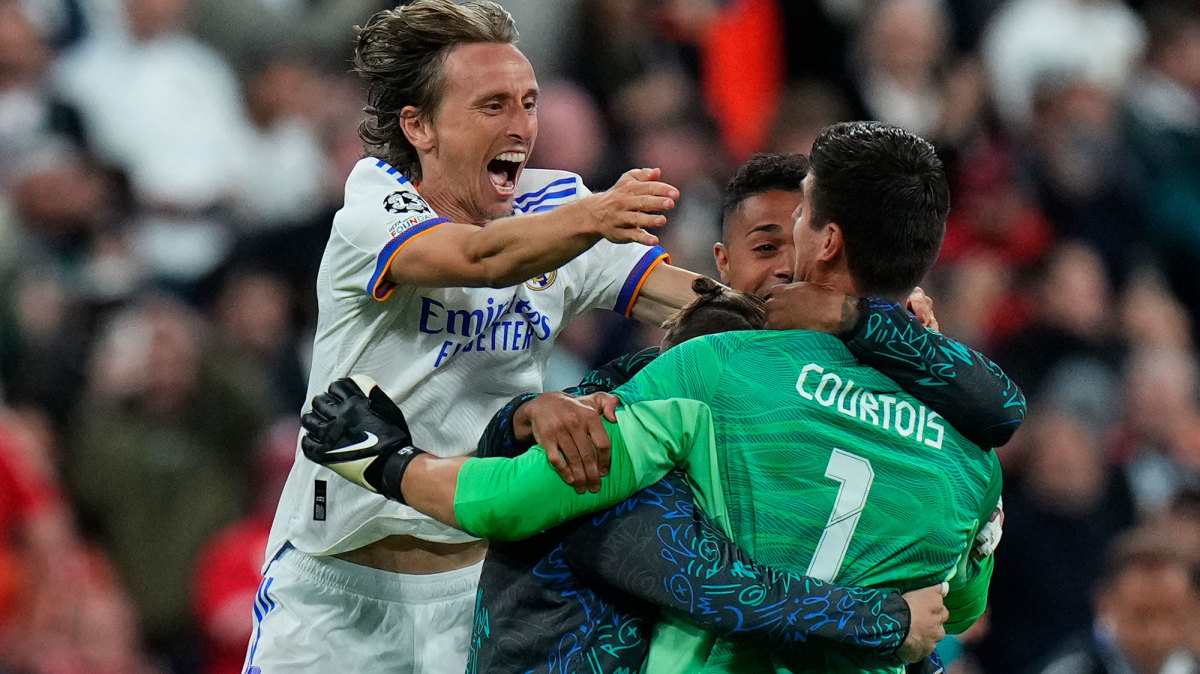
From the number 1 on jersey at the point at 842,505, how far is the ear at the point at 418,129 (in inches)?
51.6

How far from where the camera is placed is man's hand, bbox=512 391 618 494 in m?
2.54

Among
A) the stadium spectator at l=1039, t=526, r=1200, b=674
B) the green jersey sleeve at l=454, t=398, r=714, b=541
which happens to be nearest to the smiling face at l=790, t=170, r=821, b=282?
the green jersey sleeve at l=454, t=398, r=714, b=541

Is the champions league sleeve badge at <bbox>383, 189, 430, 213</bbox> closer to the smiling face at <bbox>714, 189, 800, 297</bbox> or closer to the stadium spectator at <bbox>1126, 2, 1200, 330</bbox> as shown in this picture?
the smiling face at <bbox>714, 189, 800, 297</bbox>

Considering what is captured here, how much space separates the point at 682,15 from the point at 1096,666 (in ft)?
14.5

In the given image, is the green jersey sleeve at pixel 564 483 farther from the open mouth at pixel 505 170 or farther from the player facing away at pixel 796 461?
the open mouth at pixel 505 170

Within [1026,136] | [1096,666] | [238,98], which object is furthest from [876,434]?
[1026,136]

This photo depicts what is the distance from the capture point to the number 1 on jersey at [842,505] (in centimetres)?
265

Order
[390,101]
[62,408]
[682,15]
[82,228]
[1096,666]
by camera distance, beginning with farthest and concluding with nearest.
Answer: [682,15] < [82,228] < [62,408] < [1096,666] < [390,101]

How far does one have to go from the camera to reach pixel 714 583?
2.57 m

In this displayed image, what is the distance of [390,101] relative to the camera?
3.54m

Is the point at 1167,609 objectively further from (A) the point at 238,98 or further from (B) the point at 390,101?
(A) the point at 238,98

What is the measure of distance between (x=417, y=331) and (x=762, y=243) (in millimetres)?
772

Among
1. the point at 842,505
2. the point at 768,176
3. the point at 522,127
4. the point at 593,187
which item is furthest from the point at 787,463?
the point at 593,187

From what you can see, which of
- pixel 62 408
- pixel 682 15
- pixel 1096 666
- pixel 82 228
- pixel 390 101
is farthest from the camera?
pixel 682 15
